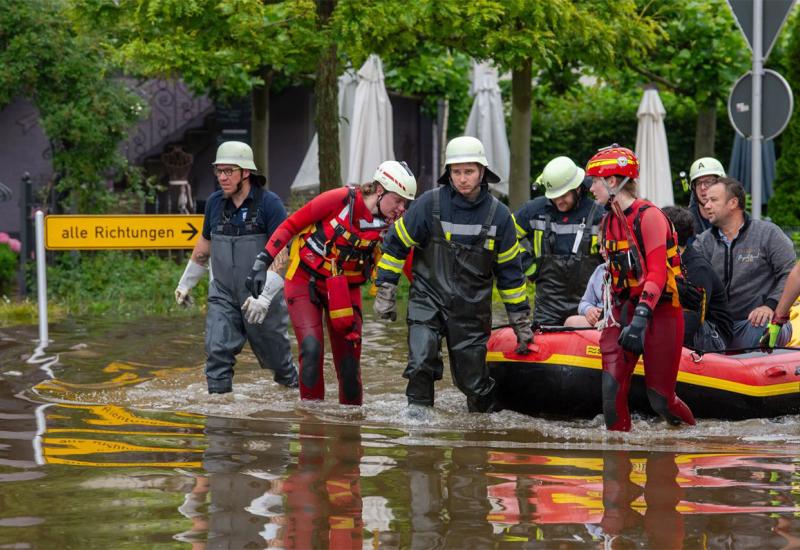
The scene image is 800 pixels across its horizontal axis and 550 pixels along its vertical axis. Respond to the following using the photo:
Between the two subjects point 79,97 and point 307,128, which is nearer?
point 79,97

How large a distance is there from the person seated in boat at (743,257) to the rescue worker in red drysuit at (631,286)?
4.88ft

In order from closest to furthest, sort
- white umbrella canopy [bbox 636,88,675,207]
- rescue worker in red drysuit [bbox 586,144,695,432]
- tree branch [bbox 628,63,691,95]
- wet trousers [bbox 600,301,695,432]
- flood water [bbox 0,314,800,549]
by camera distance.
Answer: flood water [bbox 0,314,800,549]
rescue worker in red drysuit [bbox 586,144,695,432]
wet trousers [bbox 600,301,695,432]
white umbrella canopy [bbox 636,88,675,207]
tree branch [bbox 628,63,691,95]

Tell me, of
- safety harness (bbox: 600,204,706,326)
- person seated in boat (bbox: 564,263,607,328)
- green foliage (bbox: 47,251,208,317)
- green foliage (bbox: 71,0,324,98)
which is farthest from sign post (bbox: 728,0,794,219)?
green foliage (bbox: 47,251,208,317)

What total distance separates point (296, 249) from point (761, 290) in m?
3.16

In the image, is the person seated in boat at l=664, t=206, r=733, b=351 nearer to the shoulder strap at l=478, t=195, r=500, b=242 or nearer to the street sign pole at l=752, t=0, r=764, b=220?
the shoulder strap at l=478, t=195, r=500, b=242

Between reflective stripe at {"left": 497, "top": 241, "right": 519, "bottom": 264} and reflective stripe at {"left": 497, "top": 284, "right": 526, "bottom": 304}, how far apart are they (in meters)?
0.18

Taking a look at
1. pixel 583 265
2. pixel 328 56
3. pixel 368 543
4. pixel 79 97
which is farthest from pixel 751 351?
pixel 79 97

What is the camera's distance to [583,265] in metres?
9.87

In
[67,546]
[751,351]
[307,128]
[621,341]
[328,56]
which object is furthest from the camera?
[307,128]

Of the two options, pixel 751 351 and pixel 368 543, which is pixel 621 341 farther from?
pixel 368 543

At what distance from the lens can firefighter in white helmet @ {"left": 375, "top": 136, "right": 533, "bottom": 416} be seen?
337 inches

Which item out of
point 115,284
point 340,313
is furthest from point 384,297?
point 115,284

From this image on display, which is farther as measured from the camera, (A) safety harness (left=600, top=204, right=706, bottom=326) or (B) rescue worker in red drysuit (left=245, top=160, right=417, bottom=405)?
(B) rescue worker in red drysuit (left=245, top=160, right=417, bottom=405)

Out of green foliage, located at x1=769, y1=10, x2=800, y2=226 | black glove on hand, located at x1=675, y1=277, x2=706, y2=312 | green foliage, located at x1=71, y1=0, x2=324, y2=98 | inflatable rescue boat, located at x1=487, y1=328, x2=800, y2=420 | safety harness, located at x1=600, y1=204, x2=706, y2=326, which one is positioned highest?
green foliage, located at x1=71, y1=0, x2=324, y2=98
